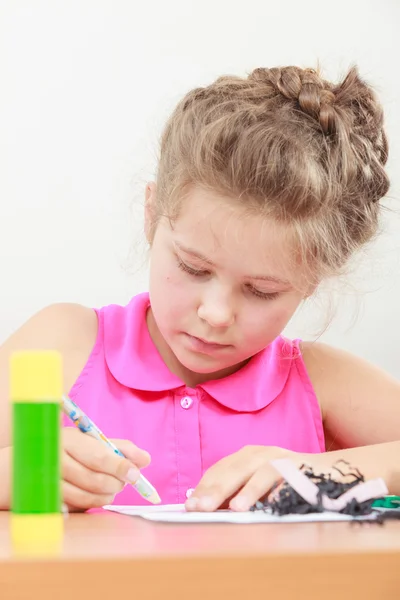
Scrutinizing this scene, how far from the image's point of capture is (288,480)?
0.70m

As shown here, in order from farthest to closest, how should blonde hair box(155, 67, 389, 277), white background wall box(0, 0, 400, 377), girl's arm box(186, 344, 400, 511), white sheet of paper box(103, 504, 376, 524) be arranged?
white background wall box(0, 0, 400, 377) → blonde hair box(155, 67, 389, 277) → girl's arm box(186, 344, 400, 511) → white sheet of paper box(103, 504, 376, 524)

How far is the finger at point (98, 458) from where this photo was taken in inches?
30.3

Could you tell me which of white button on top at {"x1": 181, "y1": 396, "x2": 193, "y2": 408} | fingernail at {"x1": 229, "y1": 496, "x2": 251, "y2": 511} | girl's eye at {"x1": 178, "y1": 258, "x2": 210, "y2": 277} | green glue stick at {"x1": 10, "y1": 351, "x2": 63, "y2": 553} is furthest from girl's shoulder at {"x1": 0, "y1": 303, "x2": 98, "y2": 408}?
green glue stick at {"x1": 10, "y1": 351, "x2": 63, "y2": 553}

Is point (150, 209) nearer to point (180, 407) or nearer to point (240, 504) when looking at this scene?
point (180, 407)

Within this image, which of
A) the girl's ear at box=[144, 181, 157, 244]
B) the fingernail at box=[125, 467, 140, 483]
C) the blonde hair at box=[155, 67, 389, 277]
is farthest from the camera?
the girl's ear at box=[144, 181, 157, 244]

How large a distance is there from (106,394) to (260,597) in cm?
81

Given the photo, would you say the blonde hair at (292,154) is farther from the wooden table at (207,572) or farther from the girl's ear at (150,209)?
the wooden table at (207,572)

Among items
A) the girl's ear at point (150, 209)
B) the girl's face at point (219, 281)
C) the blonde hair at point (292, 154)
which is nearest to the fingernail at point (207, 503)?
the girl's face at point (219, 281)

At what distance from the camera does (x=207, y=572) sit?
43cm

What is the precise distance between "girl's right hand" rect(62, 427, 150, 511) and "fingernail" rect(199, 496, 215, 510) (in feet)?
0.19

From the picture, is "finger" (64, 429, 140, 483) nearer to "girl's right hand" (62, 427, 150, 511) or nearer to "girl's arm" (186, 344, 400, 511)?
"girl's right hand" (62, 427, 150, 511)

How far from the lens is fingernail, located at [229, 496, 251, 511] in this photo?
77 cm

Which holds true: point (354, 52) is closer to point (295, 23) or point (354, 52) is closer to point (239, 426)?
point (295, 23)

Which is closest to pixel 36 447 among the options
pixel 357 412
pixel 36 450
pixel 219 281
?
pixel 36 450
